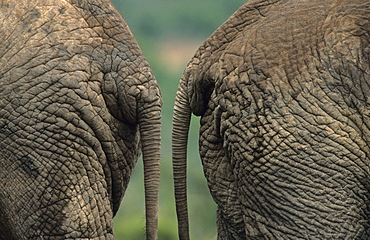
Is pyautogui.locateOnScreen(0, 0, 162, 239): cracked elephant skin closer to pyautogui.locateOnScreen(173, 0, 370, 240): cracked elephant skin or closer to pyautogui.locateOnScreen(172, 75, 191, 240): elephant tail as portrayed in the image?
pyautogui.locateOnScreen(172, 75, 191, 240): elephant tail

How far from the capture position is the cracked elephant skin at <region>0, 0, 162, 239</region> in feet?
17.9

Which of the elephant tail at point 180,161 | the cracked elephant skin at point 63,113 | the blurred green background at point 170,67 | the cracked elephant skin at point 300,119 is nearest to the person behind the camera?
Result: the cracked elephant skin at point 300,119

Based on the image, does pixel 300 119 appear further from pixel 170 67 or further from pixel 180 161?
pixel 170 67

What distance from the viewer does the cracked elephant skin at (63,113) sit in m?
5.45

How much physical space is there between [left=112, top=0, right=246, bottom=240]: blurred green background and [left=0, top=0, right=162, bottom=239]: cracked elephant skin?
3925 millimetres

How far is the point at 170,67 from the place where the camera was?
10.5 metres

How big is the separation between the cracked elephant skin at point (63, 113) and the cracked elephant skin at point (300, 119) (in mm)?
692

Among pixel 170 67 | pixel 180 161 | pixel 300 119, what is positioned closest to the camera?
pixel 300 119

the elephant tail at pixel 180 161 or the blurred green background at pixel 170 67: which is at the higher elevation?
the blurred green background at pixel 170 67

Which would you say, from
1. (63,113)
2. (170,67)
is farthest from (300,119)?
(170,67)

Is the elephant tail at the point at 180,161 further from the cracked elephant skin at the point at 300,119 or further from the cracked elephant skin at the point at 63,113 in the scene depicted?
the cracked elephant skin at the point at 300,119

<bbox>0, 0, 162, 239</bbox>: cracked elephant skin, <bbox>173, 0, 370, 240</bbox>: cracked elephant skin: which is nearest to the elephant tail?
<bbox>0, 0, 162, 239</bbox>: cracked elephant skin

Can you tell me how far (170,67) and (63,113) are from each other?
16.9 ft

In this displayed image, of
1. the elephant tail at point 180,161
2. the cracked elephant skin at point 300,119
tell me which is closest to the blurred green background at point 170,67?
the elephant tail at point 180,161
